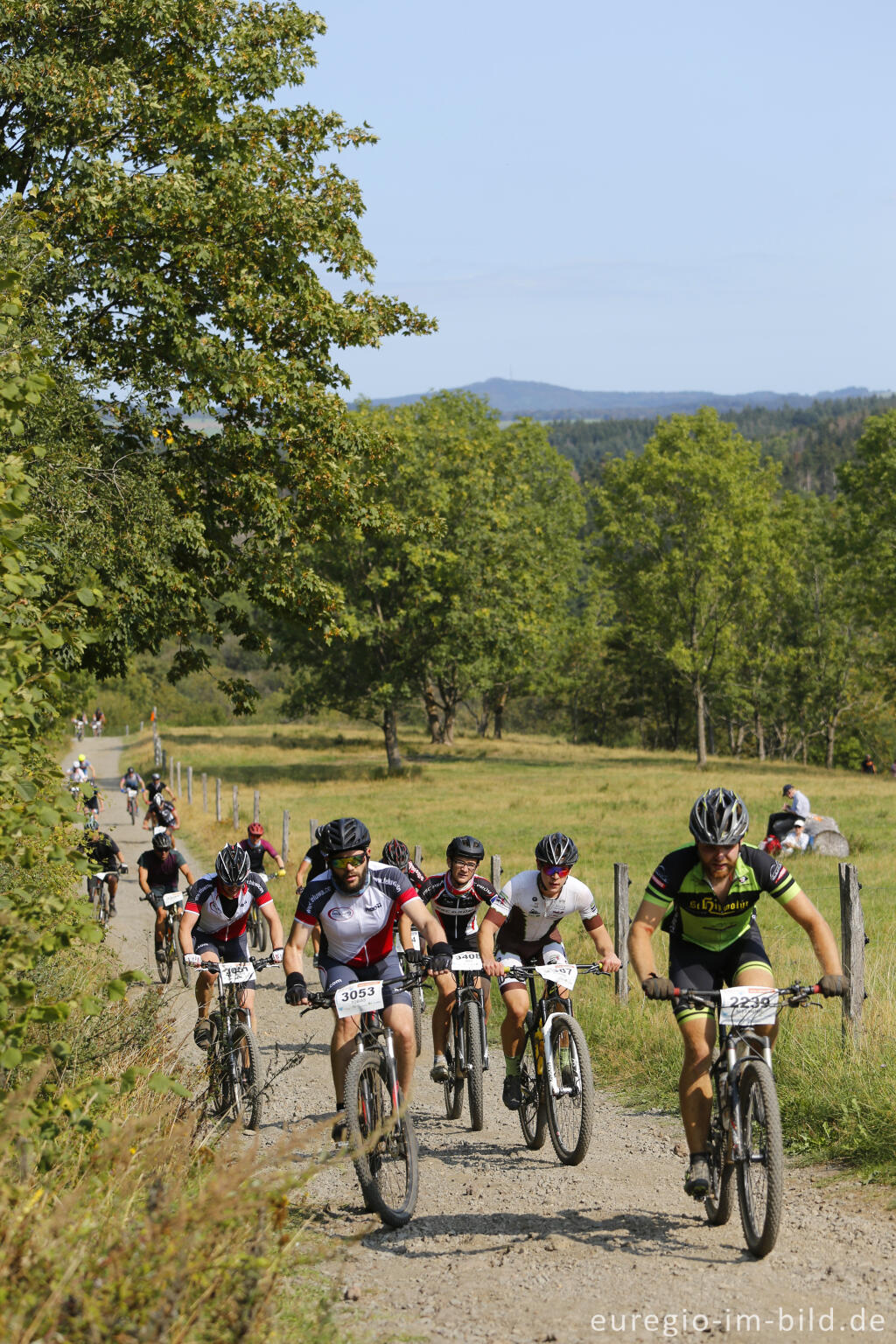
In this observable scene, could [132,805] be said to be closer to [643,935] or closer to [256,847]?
[256,847]

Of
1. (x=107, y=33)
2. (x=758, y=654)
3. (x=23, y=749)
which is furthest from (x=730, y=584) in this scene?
(x=23, y=749)

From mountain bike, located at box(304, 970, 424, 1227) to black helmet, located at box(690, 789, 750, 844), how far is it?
1.82 m

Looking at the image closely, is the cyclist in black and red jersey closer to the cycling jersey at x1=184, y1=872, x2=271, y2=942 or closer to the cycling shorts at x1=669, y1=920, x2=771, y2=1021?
the cycling jersey at x1=184, y1=872, x2=271, y2=942

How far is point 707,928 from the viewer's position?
20.2 feet

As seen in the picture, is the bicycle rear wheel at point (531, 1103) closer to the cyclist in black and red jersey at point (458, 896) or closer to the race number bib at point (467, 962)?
the race number bib at point (467, 962)

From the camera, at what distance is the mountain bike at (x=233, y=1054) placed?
27.3 ft

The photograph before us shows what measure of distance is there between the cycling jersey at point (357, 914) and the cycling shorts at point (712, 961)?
5.27ft

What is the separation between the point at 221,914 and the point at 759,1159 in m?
5.03

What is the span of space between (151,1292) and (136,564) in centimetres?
1285

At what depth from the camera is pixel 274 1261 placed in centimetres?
421

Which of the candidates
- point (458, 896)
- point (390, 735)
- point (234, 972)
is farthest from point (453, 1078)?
point (390, 735)

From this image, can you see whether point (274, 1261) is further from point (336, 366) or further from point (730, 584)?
point (730, 584)

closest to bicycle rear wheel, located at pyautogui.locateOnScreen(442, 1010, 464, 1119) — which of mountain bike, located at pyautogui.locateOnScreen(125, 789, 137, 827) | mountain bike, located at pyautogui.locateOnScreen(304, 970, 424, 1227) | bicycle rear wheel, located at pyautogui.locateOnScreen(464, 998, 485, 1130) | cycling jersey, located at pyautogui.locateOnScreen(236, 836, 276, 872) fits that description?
bicycle rear wheel, located at pyautogui.locateOnScreen(464, 998, 485, 1130)

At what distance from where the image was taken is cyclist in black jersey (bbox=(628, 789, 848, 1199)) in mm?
5805
